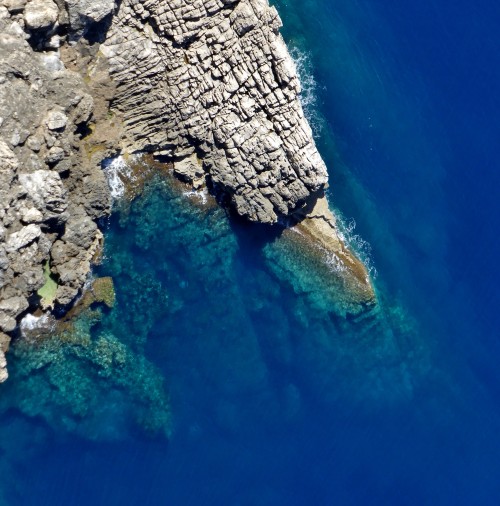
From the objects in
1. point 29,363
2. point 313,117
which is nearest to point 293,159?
point 313,117

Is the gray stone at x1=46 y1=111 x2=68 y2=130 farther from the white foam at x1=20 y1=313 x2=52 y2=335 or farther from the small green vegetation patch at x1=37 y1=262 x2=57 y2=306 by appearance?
the white foam at x1=20 y1=313 x2=52 y2=335

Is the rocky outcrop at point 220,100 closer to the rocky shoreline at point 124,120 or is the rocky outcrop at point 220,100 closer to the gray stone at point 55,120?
the rocky shoreline at point 124,120

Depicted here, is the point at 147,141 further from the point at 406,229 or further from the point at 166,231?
the point at 406,229

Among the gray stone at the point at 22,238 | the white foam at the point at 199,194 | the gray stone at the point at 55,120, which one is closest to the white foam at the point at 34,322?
the gray stone at the point at 22,238

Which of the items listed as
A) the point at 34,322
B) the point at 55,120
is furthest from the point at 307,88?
the point at 34,322

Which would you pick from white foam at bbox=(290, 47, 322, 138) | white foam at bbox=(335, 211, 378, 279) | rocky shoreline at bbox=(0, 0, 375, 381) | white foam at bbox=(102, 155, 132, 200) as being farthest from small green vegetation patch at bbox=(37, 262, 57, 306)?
white foam at bbox=(290, 47, 322, 138)

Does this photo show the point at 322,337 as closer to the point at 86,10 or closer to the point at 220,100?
the point at 220,100
